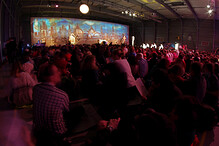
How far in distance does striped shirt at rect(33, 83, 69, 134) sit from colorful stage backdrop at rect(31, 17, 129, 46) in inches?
733

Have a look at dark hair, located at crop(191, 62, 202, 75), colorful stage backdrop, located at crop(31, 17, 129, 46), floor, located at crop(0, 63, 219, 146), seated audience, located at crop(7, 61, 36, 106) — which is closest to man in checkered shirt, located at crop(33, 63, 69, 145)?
floor, located at crop(0, 63, 219, 146)

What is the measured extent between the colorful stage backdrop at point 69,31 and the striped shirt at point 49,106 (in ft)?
61.1

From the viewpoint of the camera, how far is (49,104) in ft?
6.55

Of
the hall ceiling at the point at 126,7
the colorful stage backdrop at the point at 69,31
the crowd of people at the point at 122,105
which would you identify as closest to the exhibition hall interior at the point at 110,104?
the crowd of people at the point at 122,105

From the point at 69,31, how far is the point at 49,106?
19808 mm

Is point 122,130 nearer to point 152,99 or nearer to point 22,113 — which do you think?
point 152,99

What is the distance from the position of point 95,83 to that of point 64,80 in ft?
2.67

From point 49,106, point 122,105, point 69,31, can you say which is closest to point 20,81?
point 49,106

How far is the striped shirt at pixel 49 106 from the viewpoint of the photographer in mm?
1993

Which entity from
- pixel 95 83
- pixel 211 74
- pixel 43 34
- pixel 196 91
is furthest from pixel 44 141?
pixel 43 34

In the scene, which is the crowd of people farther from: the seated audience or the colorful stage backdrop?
the colorful stage backdrop

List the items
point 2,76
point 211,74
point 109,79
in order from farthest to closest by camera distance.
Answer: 1. point 2,76
2. point 211,74
3. point 109,79

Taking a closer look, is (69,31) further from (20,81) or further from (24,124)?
(24,124)

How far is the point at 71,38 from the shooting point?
68.6 feet
